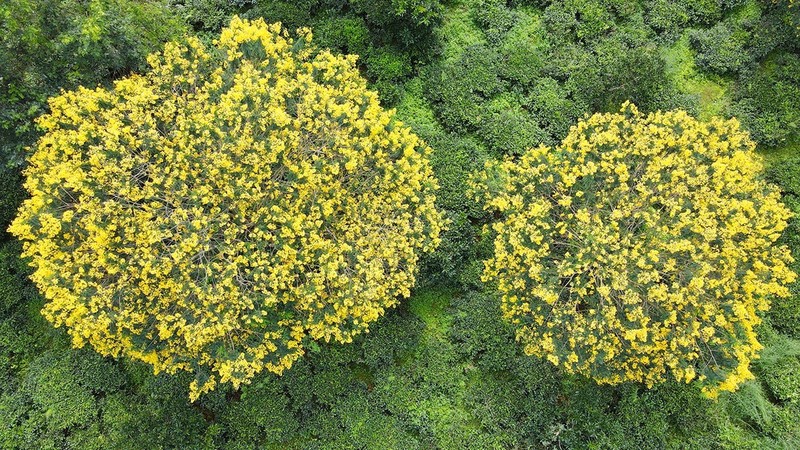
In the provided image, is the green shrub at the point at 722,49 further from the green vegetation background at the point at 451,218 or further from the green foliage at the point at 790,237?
the green foliage at the point at 790,237

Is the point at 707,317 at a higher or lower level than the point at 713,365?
higher

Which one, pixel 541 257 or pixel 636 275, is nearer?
pixel 636 275

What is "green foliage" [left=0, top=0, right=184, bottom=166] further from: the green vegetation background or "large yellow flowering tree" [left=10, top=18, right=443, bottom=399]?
"large yellow flowering tree" [left=10, top=18, right=443, bottom=399]

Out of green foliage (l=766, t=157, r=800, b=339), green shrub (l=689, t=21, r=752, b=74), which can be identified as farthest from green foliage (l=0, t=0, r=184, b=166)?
green foliage (l=766, t=157, r=800, b=339)

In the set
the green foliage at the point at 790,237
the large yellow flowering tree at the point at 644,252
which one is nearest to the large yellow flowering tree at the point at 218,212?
the large yellow flowering tree at the point at 644,252

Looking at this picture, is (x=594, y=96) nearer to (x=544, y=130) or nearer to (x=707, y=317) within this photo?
(x=544, y=130)

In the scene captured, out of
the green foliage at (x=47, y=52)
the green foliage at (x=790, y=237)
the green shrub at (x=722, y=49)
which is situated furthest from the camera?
the green shrub at (x=722, y=49)

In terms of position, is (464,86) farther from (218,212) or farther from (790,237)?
(790,237)

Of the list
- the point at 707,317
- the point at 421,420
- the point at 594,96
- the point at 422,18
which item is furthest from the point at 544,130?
the point at 421,420
